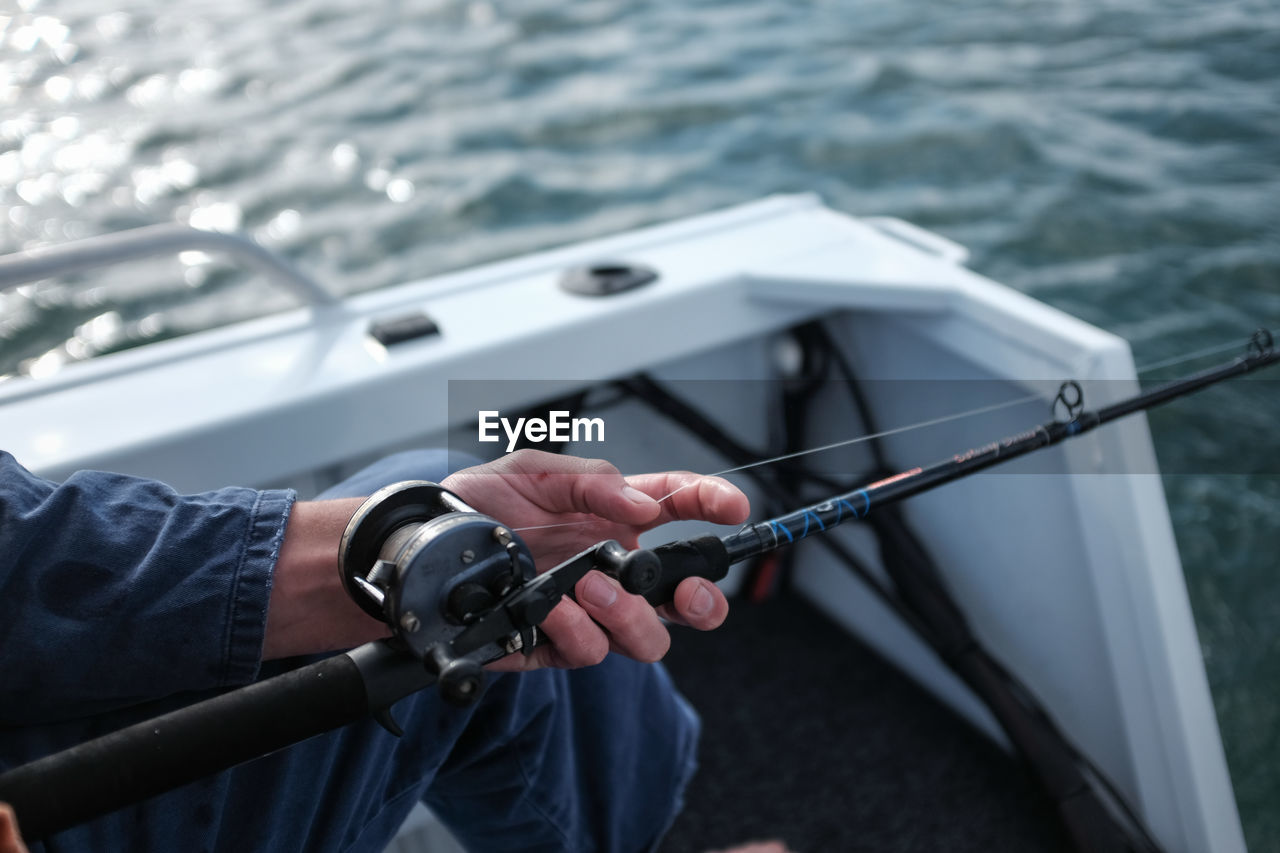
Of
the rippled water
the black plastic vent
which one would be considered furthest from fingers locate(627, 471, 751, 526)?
the rippled water

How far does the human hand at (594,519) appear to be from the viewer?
30.7 inches

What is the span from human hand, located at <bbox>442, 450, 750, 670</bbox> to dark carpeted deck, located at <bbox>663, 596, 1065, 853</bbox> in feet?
2.92

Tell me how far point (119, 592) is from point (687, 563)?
411 millimetres

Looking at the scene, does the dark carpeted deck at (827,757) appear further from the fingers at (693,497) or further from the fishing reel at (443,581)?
the fishing reel at (443,581)

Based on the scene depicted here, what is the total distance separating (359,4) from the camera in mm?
5598

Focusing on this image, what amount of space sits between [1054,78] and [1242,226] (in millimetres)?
1198

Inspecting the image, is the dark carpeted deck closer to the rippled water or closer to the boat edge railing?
the rippled water

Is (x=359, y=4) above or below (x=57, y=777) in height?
above

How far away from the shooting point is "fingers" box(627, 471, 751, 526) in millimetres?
817

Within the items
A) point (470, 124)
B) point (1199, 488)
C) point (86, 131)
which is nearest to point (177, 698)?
point (1199, 488)

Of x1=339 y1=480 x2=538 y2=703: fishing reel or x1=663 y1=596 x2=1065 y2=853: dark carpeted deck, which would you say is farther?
x1=663 y1=596 x2=1065 y2=853: dark carpeted deck

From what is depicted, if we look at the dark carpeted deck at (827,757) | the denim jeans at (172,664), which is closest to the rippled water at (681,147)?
the dark carpeted deck at (827,757)

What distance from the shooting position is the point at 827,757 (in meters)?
1.74

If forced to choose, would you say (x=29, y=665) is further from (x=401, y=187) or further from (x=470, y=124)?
(x=470, y=124)
